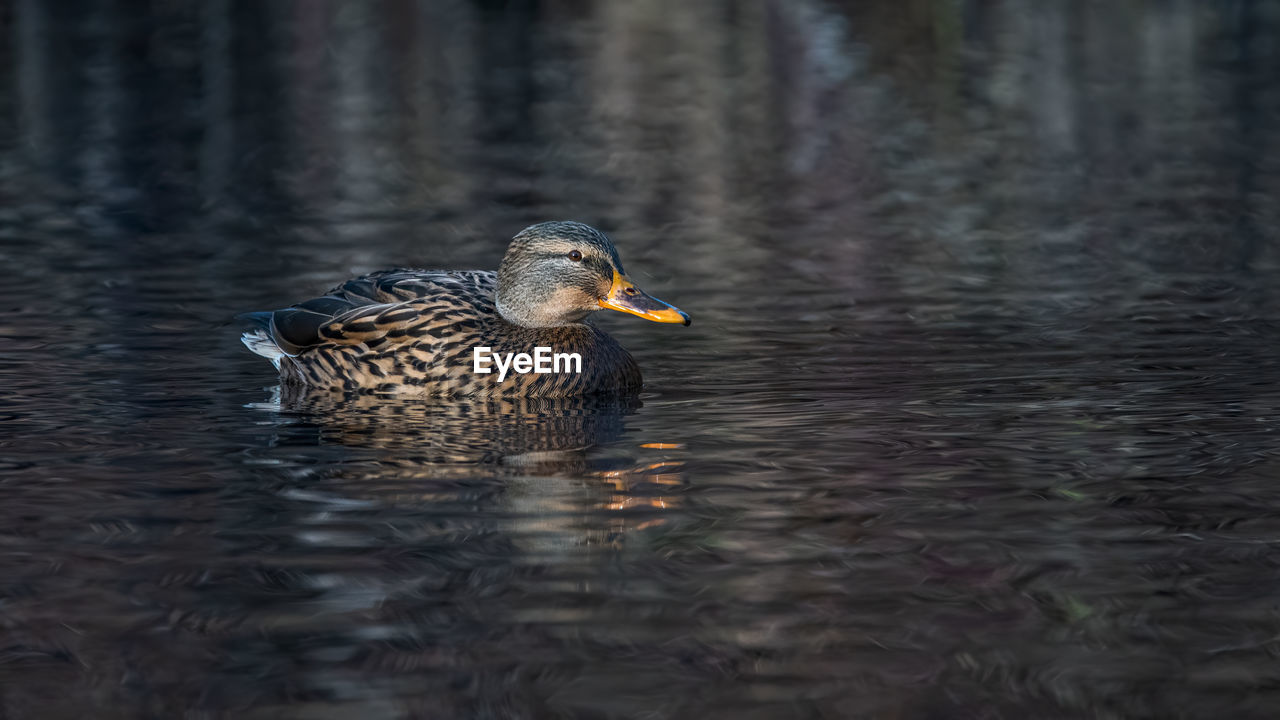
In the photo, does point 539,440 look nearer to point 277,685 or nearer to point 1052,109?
point 277,685

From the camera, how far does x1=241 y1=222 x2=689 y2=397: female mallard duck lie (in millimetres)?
11266

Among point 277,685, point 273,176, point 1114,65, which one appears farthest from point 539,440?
point 1114,65

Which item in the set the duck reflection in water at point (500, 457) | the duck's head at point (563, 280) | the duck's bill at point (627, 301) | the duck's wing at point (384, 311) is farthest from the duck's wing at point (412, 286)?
the duck's bill at point (627, 301)

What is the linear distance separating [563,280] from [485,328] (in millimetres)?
536

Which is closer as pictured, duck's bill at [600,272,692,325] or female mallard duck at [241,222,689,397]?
female mallard duck at [241,222,689,397]

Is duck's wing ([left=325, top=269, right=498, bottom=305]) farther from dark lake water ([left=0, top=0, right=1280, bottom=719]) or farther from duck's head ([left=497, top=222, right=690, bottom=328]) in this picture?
dark lake water ([left=0, top=0, right=1280, bottom=719])

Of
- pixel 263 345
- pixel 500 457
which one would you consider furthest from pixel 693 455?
pixel 263 345

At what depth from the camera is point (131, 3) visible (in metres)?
67.1

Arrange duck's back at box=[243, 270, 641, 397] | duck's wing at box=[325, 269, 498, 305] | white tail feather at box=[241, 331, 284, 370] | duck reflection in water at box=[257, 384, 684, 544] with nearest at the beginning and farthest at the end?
duck reflection in water at box=[257, 384, 684, 544]
duck's back at box=[243, 270, 641, 397]
duck's wing at box=[325, 269, 498, 305]
white tail feather at box=[241, 331, 284, 370]

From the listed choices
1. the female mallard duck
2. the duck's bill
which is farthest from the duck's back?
the duck's bill

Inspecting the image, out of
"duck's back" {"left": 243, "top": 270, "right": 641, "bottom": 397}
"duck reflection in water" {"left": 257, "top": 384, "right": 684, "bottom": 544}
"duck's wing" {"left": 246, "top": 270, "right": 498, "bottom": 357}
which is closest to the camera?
"duck reflection in water" {"left": 257, "top": 384, "right": 684, "bottom": 544}

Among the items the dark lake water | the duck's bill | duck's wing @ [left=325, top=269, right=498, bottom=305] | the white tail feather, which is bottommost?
the dark lake water

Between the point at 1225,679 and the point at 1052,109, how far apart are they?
27.8m

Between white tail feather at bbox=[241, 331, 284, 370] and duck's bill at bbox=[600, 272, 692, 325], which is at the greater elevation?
duck's bill at bbox=[600, 272, 692, 325]
